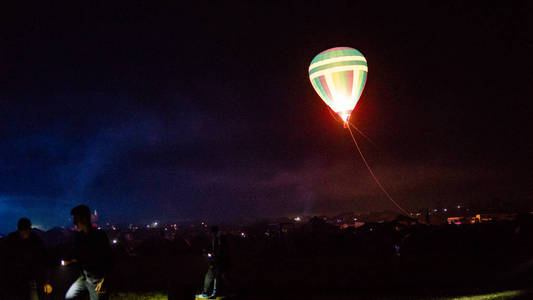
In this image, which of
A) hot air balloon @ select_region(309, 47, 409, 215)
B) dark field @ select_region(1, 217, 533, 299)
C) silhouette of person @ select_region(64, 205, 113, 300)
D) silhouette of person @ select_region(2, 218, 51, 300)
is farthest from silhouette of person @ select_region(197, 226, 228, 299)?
hot air balloon @ select_region(309, 47, 409, 215)

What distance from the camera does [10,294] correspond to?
23.1 ft

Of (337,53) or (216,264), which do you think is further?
(337,53)

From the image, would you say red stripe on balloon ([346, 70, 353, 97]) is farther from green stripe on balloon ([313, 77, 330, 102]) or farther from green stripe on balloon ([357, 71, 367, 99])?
green stripe on balloon ([313, 77, 330, 102])

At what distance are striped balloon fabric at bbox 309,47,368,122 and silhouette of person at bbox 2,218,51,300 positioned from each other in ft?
49.6

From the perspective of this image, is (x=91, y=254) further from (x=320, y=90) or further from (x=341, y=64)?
(x=320, y=90)

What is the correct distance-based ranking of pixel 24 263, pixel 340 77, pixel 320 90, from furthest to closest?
pixel 320 90 < pixel 340 77 < pixel 24 263

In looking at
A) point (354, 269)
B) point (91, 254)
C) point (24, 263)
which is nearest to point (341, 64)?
point (354, 269)

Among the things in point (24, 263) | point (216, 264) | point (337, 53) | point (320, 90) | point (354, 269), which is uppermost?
point (337, 53)

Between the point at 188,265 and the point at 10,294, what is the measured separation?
13641mm

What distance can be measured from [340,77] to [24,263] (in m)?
15.5

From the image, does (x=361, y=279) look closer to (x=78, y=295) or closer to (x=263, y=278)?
(x=263, y=278)

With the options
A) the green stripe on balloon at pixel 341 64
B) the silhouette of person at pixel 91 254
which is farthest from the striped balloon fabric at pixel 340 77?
the silhouette of person at pixel 91 254

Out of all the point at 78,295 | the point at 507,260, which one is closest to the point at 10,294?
the point at 78,295

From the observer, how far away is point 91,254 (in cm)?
554
